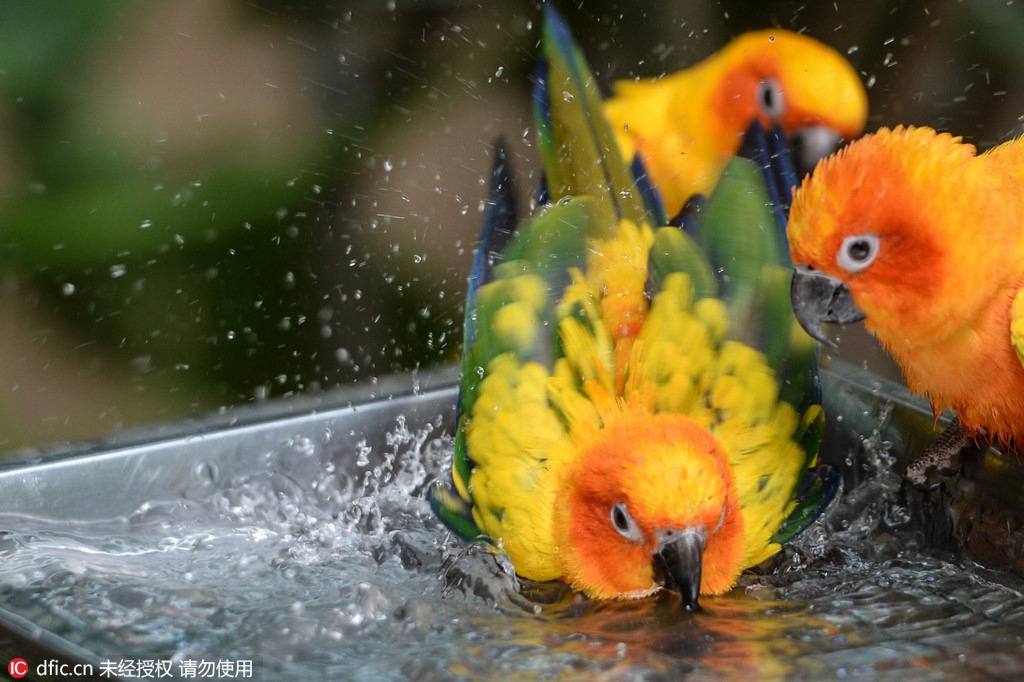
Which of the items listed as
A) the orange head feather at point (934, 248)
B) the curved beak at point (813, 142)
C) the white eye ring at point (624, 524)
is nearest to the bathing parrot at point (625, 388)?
the white eye ring at point (624, 524)

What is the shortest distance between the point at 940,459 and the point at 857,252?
9.5 inches

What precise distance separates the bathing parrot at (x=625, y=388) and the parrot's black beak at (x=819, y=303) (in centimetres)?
5

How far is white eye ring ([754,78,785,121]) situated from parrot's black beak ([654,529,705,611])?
1.02 m

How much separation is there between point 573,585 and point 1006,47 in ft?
5.26

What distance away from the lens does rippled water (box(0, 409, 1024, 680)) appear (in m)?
0.79

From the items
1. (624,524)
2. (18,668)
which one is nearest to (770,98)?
(624,524)

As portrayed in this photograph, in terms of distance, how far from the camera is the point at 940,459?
1134 millimetres

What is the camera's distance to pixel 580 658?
800 millimetres

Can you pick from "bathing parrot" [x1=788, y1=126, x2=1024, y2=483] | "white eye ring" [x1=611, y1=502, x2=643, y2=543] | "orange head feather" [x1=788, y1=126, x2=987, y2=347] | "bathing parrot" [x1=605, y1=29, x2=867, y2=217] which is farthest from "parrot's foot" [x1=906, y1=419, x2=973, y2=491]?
"bathing parrot" [x1=605, y1=29, x2=867, y2=217]


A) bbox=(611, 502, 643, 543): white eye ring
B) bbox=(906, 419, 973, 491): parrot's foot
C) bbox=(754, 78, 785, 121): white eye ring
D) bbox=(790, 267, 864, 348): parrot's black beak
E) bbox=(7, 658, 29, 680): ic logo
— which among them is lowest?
bbox=(7, 658, 29, 680): ic logo

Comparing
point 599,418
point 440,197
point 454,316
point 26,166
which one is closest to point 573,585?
point 599,418

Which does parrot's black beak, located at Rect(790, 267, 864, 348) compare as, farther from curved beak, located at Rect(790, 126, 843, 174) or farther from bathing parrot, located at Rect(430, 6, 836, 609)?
curved beak, located at Rect(790, 126, 843, 174)

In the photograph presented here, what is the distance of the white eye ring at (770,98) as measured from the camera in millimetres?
1787

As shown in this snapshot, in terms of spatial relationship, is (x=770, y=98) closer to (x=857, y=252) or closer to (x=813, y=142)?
(x=813, y=142)
